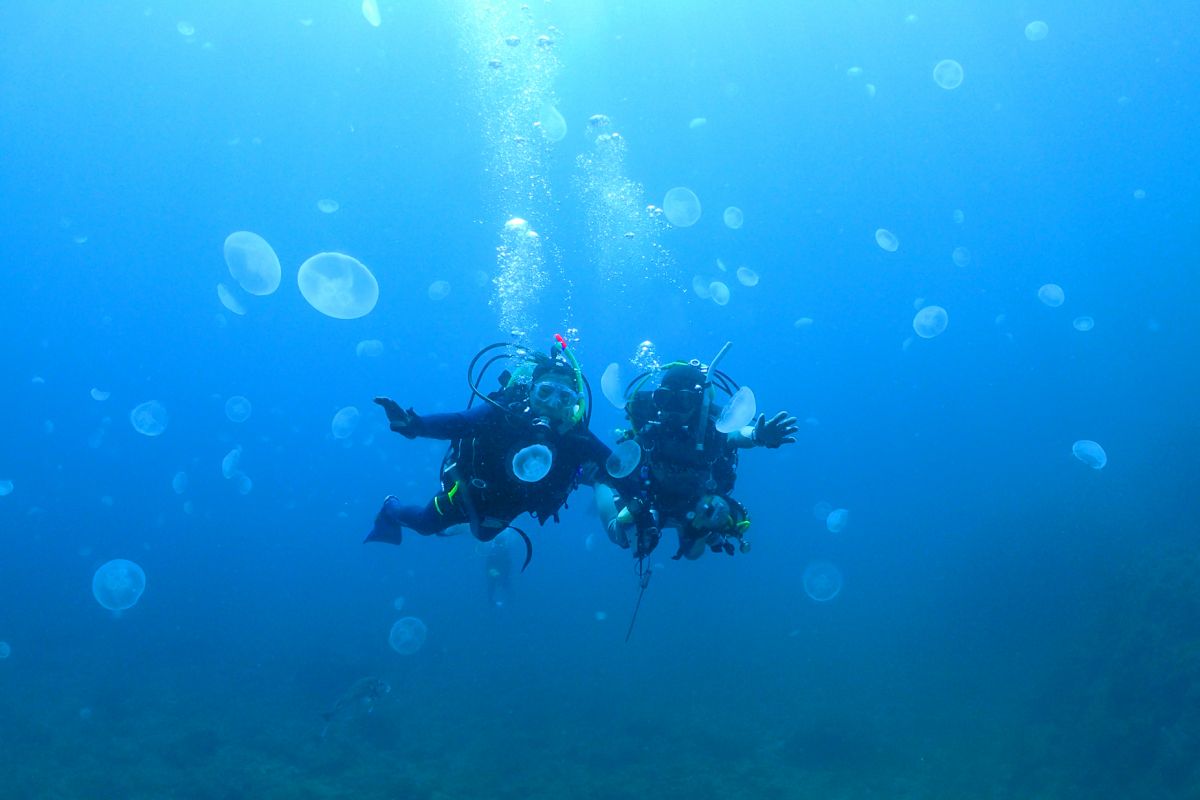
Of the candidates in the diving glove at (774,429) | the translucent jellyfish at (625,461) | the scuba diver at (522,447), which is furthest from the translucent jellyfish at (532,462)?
the diving glove at (774,429)

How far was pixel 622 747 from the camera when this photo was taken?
45.0 feet

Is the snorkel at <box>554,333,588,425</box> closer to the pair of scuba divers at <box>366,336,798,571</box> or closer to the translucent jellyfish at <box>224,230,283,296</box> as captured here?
the pair of scuba divers at <box>366,336,798,571</box>

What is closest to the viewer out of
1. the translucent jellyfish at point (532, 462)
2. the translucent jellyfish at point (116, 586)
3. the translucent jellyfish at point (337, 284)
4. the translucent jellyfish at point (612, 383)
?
the translucent jellyfish at point (532, 462)

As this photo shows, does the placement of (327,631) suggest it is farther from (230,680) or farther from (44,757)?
(44,757)

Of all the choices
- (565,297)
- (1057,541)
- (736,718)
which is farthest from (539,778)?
(565,297)

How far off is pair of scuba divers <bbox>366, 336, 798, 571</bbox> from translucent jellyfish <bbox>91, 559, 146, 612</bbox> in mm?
9481

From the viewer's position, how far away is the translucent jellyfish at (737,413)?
232 inches

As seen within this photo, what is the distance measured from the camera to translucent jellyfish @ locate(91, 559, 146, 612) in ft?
39.7

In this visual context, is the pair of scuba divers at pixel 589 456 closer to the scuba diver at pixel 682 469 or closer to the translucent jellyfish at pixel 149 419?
the scuba diver at pixel 682 469

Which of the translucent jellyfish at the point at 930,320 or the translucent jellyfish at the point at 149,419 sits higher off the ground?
the translucent jellyfish at the point at 930,320

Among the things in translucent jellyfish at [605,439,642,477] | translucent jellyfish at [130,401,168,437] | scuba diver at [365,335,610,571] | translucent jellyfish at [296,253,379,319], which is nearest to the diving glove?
translucent jellyfish at [605,439,642,477]

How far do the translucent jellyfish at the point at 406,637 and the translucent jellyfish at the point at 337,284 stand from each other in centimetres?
1176

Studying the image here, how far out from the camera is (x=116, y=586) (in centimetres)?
1216

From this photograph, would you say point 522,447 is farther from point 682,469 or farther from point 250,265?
point 250,265
